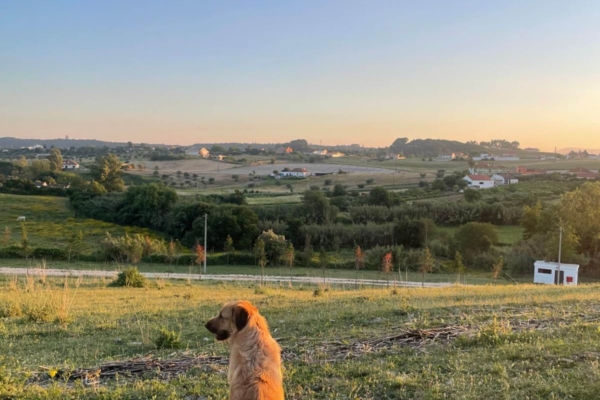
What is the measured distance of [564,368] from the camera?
5.00 meters

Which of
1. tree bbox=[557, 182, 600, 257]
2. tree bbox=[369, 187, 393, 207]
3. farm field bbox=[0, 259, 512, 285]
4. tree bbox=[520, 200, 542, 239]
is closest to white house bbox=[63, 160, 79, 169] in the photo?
tree bbox=[369, 187, 393, 207]

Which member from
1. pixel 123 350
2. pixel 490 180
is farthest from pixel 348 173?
pixel 123 350

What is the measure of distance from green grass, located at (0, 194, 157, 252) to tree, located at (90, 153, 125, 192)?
799 centimetres

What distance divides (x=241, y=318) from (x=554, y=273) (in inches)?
1324

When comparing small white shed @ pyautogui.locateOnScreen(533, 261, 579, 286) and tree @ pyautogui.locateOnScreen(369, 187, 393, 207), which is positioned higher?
tree @ pyautogui.locateOnScreen(369, 187, 393, 207)

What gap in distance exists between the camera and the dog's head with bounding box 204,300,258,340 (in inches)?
146

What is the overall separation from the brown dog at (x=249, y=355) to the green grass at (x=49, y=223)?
139 ft

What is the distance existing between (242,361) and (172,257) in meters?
35.7

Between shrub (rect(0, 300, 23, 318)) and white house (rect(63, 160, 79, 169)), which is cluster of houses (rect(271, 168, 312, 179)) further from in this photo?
shrub (rect(0, 300, 23, 318))

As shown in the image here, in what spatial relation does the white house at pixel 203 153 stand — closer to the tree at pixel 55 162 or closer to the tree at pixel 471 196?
the tree at pixel 55 162

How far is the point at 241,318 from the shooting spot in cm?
371

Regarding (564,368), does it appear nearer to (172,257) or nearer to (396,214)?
(172,257)

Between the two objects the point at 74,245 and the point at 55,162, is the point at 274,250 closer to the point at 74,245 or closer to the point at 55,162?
the point at 74,245

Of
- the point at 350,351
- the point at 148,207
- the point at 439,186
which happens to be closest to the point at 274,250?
the point at 148,207
